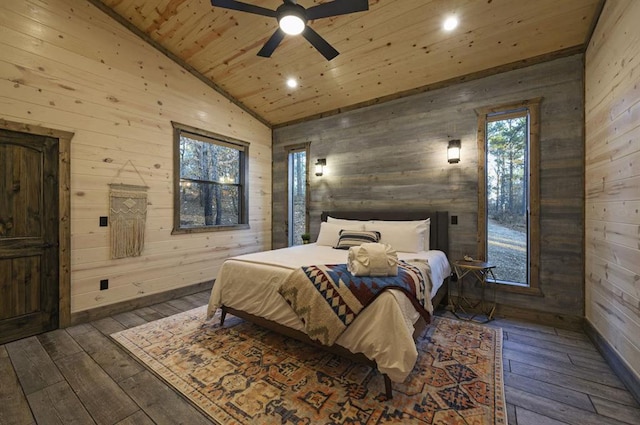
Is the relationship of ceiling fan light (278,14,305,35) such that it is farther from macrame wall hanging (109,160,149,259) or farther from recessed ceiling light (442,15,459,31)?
macrame wall hanging (109,160,149,259)

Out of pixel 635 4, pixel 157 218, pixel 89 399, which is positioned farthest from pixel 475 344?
pixel 157 218

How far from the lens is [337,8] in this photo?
82.9 inches

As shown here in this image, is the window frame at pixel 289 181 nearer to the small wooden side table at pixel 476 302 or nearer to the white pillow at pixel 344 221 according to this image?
the white pillow at pixel 344 221

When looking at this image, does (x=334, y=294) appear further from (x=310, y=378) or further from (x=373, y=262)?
(x=310, y=378)

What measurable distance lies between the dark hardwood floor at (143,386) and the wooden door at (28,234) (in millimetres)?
224

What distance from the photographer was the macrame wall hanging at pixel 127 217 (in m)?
3.27

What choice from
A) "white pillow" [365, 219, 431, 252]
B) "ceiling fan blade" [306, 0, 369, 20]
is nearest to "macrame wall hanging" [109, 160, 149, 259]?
"ceiling fan blade" [306, 0, 369, 20]

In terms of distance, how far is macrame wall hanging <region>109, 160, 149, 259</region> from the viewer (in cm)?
327

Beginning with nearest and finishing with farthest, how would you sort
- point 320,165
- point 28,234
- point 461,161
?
point 28,234 → point 461,161 → point 320,165

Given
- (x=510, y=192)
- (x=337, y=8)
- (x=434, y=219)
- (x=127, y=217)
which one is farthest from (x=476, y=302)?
(x=127, y=217)

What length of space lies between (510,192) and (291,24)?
10.1 feet

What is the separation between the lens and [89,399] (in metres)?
1.81

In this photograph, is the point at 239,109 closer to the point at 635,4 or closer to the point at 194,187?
the point at 194,187

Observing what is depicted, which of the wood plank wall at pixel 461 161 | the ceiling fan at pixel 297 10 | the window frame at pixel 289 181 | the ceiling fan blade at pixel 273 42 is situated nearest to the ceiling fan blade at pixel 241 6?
the ceiling fan at pixel 297 10
